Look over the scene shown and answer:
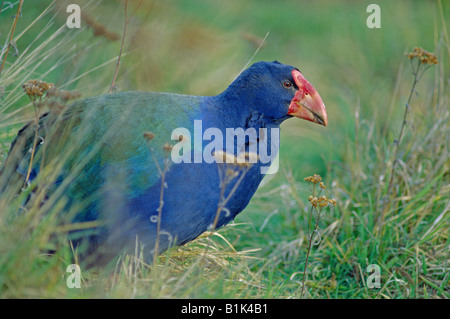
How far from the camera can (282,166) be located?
4637 mm

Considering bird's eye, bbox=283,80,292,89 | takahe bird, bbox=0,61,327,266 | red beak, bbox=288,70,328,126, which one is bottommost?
takahe bird, bbox=0,61,327,266

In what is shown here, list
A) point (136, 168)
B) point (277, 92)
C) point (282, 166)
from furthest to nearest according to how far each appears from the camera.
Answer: point (282, 166), point (277, 92), point (136, 168)

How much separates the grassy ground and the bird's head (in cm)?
60

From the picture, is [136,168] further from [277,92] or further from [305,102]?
[305,102]

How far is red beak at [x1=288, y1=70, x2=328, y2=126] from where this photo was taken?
9.25 ft

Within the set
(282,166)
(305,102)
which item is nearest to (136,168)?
(305,102)

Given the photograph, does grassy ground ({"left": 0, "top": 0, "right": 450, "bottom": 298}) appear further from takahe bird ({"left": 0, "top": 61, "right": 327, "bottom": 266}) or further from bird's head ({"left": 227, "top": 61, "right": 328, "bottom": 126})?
bird's head ({"left": 227, "top": 61, "right": 328, "bottom": 126})

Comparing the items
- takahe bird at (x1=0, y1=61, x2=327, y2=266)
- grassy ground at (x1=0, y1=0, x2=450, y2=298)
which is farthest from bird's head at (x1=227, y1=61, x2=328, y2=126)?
grassy ground at (x1=0, y1=0, x2=450, y2=298)

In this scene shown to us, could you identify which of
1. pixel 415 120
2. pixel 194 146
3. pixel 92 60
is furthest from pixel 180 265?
pixel 415 120

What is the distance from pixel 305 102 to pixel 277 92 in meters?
0.15

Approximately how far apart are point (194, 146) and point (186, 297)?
2.15 feet

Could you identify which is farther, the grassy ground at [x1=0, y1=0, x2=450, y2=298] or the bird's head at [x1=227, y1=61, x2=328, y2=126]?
the bird's head at [x1=227, y1=61, x2=328, y2=126]
